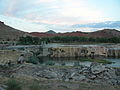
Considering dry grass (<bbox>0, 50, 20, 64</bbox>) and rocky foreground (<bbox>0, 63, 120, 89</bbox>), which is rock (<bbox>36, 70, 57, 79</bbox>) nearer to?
rocky foreground (<bbox>0, 63, 120, 89</bbox>)

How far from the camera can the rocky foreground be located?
60.9 ft

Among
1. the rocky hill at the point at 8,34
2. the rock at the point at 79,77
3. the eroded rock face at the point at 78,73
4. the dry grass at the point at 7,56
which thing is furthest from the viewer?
the rocky hill at the point at 8,34

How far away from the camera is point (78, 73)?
20.0 m

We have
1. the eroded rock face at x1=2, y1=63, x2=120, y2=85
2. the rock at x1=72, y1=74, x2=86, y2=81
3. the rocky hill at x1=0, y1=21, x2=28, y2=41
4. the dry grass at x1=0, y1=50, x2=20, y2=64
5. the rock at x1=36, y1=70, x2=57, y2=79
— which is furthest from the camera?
the rocky hill at x1=0, y1=21, x2=28, y2=41

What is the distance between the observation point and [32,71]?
21.6 meters

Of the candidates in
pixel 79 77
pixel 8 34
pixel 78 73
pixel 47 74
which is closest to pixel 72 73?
pixel 78 73

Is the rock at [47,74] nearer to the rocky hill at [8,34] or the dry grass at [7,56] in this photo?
the dry grass at [7,56]

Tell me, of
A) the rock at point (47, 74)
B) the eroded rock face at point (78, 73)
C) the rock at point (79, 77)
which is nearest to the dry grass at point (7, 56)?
the eroded rock face at point (78, 73)

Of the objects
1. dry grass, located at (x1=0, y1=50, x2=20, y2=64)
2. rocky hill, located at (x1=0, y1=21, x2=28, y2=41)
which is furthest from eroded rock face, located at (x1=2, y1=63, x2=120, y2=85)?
rocky hill, located at (x1=0, y1=21, x2=28, y2=41)

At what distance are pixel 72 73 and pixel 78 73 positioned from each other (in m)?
0.58

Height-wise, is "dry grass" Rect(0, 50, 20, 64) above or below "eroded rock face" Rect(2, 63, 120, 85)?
above

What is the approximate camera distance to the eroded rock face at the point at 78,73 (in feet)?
61.4

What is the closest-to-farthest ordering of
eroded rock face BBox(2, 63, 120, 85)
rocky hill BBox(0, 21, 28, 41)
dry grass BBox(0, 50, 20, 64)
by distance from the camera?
eroded rock face BBox(2, 63, 120, 85) → dry grass BBox(0, 50, 20, 64) → rocky hill BBox(0, 21, 28, 41)

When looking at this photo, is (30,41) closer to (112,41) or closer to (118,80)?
(112,41)
